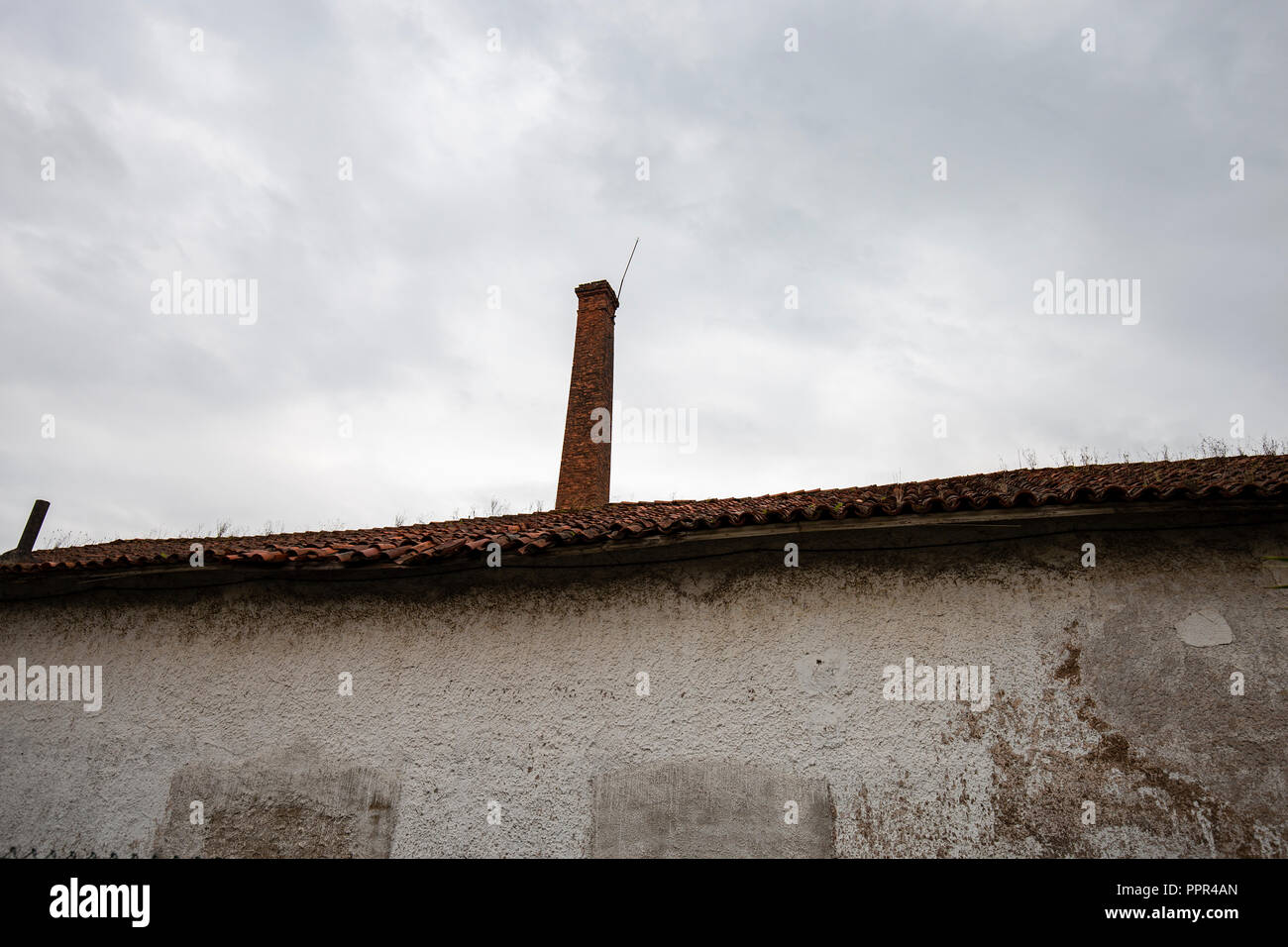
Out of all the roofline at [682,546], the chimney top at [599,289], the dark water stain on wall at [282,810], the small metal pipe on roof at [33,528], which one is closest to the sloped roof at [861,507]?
the roofline at [682,546]

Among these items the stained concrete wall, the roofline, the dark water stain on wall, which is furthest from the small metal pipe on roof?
the dark water stain on wall

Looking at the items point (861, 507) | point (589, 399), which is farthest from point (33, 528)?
point (861, 507)

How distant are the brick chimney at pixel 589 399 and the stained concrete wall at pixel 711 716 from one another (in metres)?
7.27

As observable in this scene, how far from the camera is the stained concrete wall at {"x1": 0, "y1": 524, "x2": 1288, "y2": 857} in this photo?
4.29 meters

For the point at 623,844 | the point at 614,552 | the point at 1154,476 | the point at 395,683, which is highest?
the point at 1154,476

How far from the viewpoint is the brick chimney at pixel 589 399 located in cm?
1336

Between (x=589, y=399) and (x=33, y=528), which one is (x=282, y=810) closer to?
(x=589, y=399)

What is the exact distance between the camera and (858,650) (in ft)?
15.9

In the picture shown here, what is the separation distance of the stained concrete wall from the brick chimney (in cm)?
727
